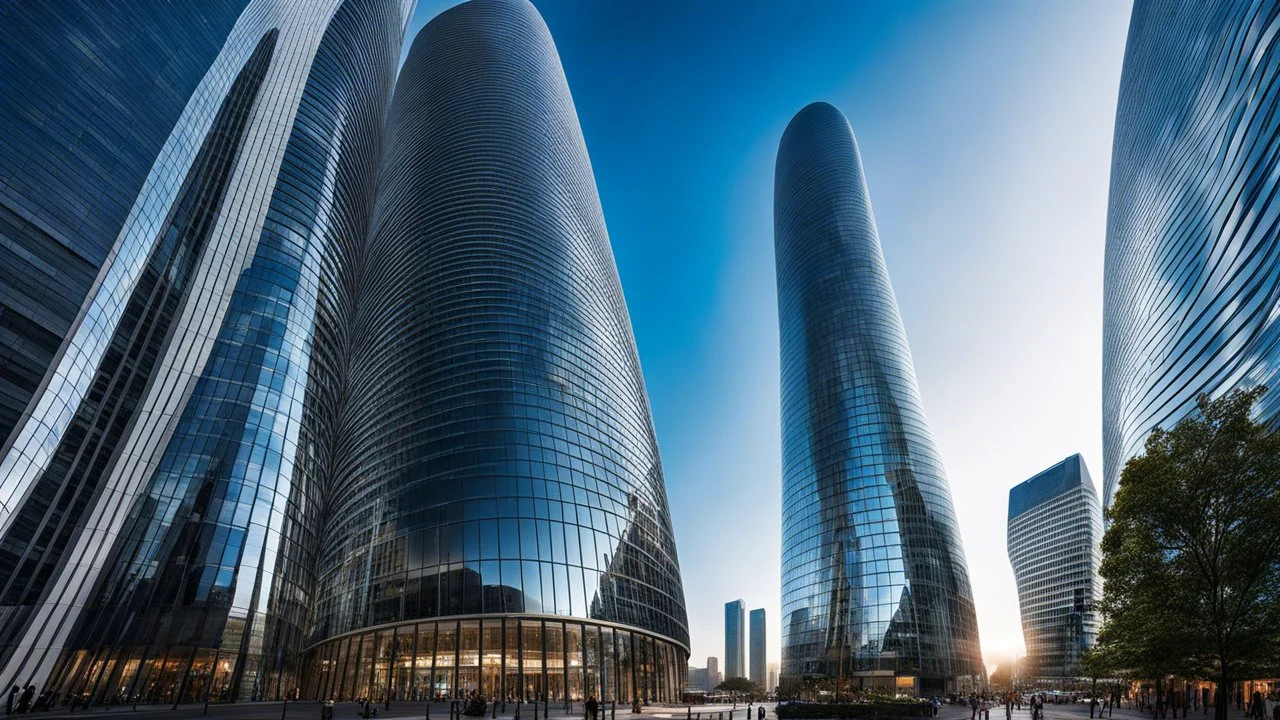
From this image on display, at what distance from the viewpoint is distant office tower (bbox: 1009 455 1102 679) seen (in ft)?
572

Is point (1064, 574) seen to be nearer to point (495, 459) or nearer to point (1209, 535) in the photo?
point (495, 459)

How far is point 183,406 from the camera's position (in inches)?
2406

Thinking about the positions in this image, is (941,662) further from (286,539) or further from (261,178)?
(261,178)

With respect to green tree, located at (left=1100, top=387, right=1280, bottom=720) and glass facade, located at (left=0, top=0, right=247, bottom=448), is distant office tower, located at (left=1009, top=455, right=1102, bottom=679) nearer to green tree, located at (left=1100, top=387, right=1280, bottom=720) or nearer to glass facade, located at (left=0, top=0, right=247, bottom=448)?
green tree, located at (left=1100, top=387, right=1280, bottom=720)

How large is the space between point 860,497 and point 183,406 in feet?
302

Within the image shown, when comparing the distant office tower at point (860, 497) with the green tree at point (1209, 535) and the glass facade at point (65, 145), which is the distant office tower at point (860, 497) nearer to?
the green tree at point (1209, 535)

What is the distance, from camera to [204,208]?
255 feet

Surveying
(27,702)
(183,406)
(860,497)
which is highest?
(860,497)

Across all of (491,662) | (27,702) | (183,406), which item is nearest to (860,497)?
(491,662)

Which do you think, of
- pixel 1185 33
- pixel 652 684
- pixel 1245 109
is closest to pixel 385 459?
pixel 652 684

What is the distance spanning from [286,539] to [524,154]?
188ft

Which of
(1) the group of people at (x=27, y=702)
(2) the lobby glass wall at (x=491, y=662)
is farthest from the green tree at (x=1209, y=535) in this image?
(1) the group of people at (x=27, y=702)

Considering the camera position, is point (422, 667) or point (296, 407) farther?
point (296, 407)

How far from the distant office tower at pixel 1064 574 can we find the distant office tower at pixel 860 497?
86.2m
